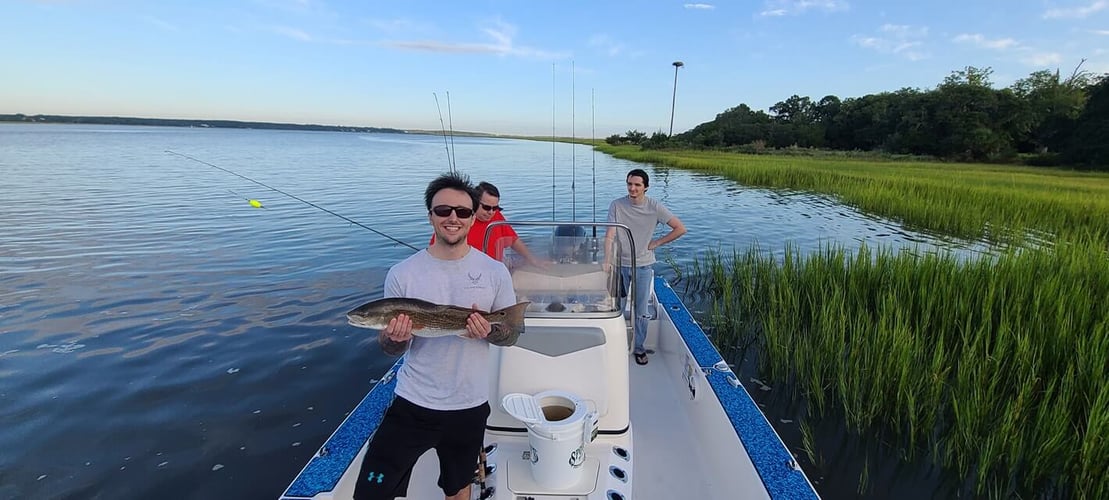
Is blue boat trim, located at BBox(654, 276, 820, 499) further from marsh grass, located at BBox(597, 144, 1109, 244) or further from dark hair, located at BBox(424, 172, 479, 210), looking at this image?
marsh grass, located at BBox(597, 144, 1109, 244)

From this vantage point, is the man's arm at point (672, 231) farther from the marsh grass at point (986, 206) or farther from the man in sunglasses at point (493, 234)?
the marsh grass at point (986, 206)

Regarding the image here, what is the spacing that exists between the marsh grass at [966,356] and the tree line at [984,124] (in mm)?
34256

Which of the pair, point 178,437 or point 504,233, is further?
point 178,437

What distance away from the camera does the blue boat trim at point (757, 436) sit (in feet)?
7.68

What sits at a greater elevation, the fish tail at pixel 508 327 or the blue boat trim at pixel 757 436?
the fish tail at pixel 508 327

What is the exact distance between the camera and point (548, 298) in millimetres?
2969

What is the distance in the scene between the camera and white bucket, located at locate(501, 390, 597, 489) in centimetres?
228

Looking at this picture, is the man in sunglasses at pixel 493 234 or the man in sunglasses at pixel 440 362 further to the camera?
the man in sunglasses at pixel 493 234

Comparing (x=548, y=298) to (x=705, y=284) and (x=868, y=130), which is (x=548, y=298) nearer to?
(x=705, y=284)

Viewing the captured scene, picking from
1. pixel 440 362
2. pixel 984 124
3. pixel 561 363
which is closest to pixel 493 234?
pixel 561 363

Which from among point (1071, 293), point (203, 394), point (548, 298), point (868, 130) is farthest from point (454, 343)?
point (868, 130)

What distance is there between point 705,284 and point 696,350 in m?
4.31

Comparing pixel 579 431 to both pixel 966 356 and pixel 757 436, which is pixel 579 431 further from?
pixel 966 356

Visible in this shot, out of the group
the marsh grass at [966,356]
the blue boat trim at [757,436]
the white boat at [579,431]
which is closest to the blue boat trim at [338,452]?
the white boat at [579,431]
